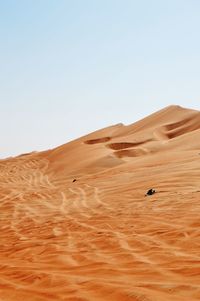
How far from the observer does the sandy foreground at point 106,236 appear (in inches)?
171

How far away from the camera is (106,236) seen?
7.06 meters

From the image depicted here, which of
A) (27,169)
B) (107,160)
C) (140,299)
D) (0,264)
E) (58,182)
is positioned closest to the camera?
(140,299)

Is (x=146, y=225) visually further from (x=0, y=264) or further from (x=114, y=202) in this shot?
(x=114, y=202)

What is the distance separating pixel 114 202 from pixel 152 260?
18.7 ft

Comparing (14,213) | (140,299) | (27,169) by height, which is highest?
(27,169)

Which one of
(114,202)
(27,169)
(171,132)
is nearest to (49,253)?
(114,202)

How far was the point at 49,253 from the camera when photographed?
6.40 meters

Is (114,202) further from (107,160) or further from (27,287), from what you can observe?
(107,160)

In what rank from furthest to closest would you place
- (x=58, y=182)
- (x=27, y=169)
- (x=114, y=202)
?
(x=27, y=169) → (x=58, y=182) → (x=114, y=202)

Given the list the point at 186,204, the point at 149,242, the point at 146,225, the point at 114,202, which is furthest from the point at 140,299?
the point at 114,202

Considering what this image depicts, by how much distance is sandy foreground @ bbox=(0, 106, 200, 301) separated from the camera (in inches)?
171

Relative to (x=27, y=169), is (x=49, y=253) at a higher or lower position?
lower

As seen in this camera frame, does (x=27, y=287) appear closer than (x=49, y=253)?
Yes

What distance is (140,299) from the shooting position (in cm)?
385
